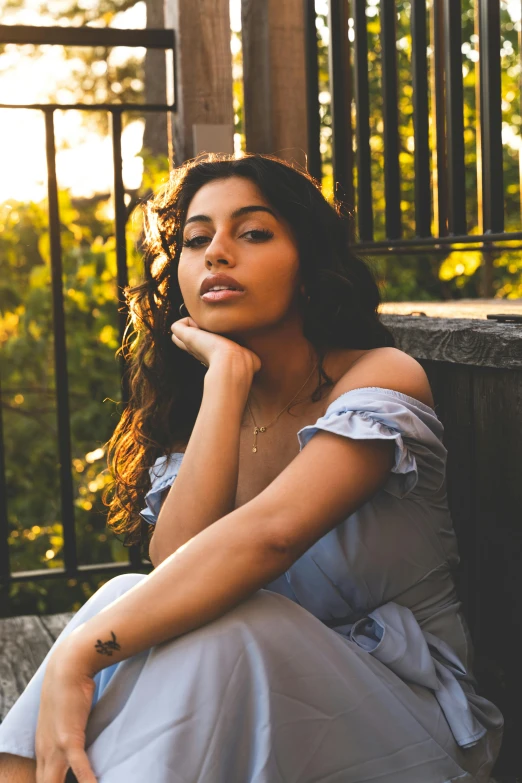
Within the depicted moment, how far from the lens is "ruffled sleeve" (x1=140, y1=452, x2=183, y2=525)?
1983 millimetres

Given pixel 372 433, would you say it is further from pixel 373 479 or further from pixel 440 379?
pixel 440 379

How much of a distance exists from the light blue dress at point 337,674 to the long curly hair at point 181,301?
336 mm

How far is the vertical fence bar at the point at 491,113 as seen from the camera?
1.91m

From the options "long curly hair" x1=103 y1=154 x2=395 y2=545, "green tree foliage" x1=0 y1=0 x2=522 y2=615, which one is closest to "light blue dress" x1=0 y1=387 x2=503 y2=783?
"long curly hair" x1=103 y1=154 x2=395 y2=545

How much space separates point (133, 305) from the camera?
7.40ft

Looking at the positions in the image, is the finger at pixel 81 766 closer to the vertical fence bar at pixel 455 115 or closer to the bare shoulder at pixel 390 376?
the bare shoulder at pixel 390 376

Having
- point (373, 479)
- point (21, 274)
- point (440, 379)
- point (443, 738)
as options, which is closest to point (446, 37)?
point (440, 379)

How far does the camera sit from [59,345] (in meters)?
2.59

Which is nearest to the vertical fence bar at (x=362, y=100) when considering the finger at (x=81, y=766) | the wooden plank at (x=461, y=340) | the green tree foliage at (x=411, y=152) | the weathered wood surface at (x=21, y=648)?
the wooden plank at (x=461, y=340)

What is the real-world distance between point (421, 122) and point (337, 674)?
146 cm

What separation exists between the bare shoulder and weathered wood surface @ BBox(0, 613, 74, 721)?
113 cm

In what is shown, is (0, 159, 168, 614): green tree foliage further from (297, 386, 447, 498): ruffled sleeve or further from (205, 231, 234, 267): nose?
(297, 386, 447, 498): ruffled sleeve

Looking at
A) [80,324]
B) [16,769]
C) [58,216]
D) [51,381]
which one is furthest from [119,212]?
[51,381]

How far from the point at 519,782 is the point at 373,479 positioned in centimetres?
74
